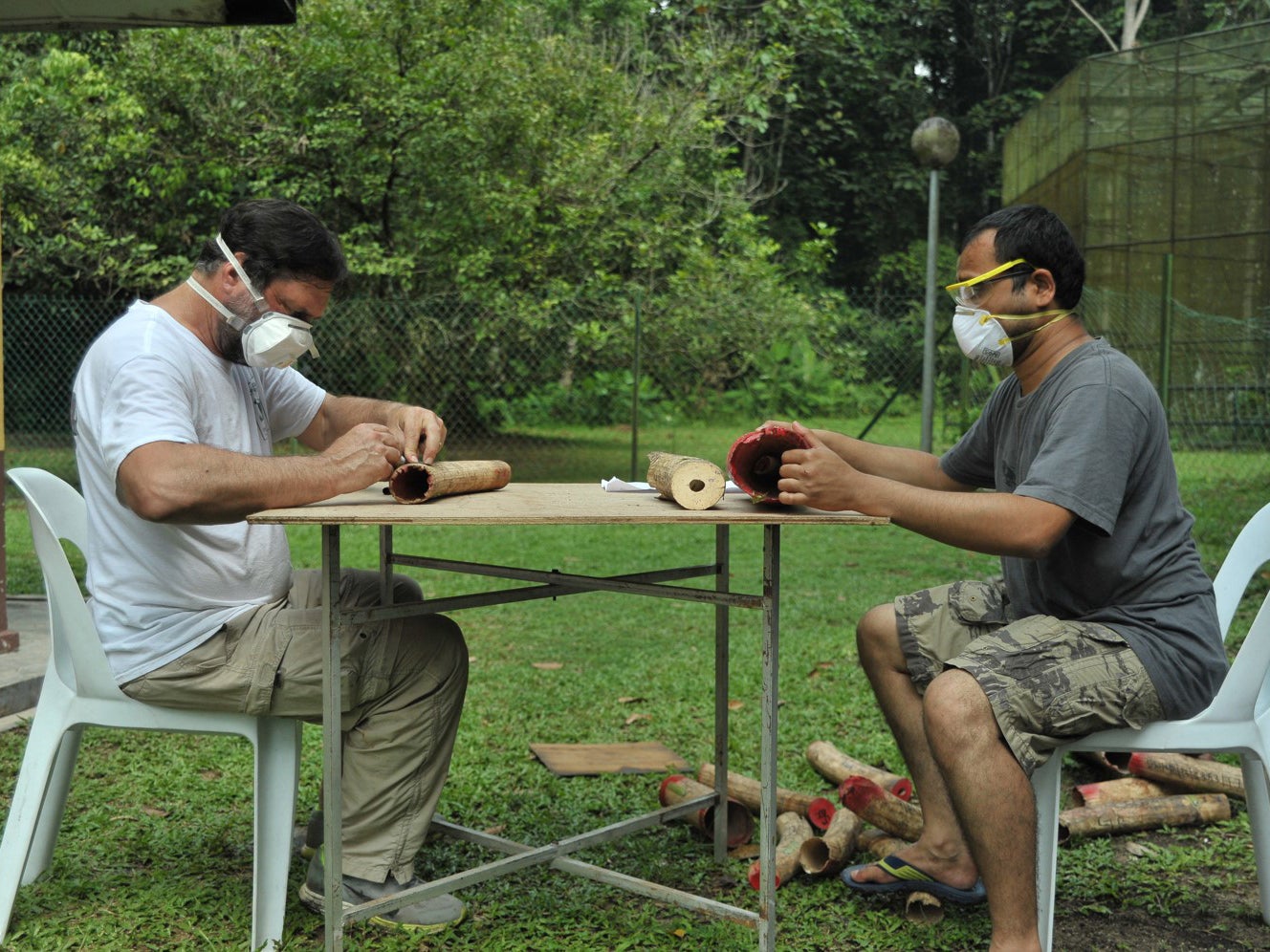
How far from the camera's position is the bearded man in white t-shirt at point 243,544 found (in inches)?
105

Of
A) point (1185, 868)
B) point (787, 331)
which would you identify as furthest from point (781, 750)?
point (787, 331)

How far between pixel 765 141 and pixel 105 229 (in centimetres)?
1530

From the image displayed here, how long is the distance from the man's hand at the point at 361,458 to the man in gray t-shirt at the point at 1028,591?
89 cm

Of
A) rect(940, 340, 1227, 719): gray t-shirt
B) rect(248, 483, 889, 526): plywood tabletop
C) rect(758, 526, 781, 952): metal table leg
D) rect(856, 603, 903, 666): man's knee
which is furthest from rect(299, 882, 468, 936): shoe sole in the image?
rect(940, 340, 1227, 719): gray t-shirt

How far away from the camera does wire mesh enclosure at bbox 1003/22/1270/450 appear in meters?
10.7

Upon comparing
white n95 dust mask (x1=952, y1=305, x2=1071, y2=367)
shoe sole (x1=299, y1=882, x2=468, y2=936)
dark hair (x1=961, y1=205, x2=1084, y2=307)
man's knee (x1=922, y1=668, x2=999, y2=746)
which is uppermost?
dark hair (x1=961, y1=205, x2=1084, y2=307)

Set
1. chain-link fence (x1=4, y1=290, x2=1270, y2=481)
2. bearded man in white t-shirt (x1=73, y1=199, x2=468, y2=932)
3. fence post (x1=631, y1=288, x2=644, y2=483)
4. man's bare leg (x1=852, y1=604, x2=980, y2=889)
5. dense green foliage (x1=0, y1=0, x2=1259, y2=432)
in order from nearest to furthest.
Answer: bearded man in white t-shirt (x1=73, y1=199, x2=468, y2=932)
man's bare leg (x1=852, y1=604, x2=980, y2=889)
fence post (x1=631, y1=288, x2=644, y2=483)
chain-link fence (x1=4, y1=290, x2=1270, y2=481)
dense green foliage (x1=0, y1=0, x2=1259, y2=432)

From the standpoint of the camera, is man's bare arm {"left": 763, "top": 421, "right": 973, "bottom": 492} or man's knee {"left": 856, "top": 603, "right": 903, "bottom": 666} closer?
man's knee {"left": 856, "top": 603, "right": 903, "bottom": 666}

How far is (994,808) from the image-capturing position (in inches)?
101

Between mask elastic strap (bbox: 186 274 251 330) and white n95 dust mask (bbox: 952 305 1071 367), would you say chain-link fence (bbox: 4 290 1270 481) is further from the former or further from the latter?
mask elastic strap (bbox: 186 274 251 330)

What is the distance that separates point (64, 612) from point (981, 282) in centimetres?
228

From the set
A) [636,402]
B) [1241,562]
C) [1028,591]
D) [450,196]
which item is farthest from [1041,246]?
[450,196]

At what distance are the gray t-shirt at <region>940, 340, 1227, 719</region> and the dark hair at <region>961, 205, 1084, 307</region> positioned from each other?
0.60 ft

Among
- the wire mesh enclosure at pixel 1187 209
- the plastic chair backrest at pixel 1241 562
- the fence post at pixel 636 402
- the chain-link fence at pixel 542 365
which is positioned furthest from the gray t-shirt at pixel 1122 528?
the chain-link fence at pixel 542 365
